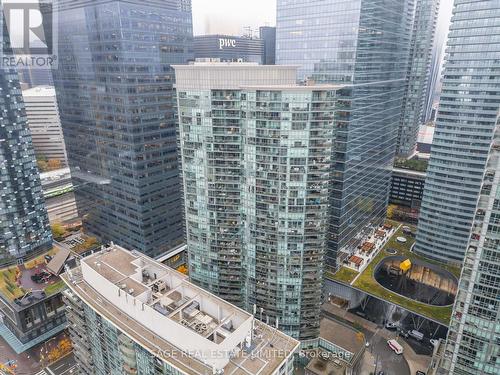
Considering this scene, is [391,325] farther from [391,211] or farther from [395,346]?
[391,211]

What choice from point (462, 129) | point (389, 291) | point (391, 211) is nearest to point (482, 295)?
point (389, 291)

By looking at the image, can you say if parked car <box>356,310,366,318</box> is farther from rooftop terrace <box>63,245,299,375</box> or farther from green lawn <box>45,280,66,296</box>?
green lawn <box>45,280,66,296</box>

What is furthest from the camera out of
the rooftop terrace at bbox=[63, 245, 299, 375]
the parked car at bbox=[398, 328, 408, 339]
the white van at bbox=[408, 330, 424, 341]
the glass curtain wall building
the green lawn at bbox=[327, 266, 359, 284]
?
the green lawn at bbox=[327, 266, 359, 284]

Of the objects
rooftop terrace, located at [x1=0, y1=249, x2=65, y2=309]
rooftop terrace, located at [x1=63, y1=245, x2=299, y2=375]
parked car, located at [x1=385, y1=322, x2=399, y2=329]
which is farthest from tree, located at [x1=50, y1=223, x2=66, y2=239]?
parked car, located at [x1=385, y1=322, x2=399, y2=329]

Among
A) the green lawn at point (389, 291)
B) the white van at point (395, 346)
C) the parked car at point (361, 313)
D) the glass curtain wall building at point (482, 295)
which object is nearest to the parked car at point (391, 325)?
the white van at point (395, 346)

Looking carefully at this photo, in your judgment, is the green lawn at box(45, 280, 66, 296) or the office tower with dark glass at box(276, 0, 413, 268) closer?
the office tower with dark glass at box(276, 0, 413, 268)

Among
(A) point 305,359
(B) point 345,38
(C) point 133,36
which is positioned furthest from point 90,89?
(A) point 305,359

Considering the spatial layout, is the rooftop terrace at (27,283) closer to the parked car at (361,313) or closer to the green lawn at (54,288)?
the green lawn at (54,288)

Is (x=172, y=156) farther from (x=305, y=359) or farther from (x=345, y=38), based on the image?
(x=305, y=359)
